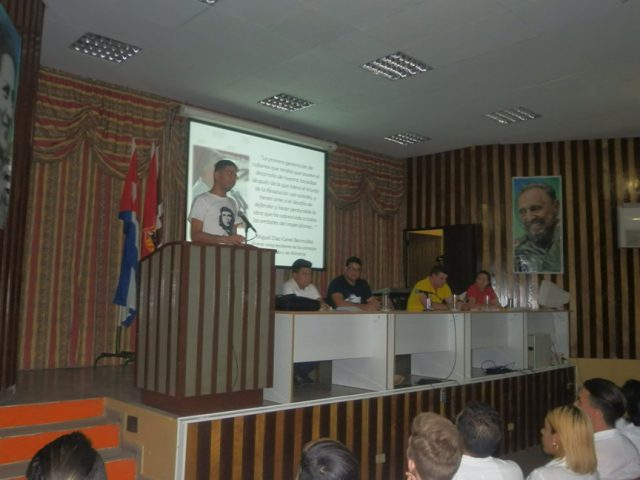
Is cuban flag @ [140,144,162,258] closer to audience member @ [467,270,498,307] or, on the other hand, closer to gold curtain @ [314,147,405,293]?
gold curtain @ [314,147,405,293]

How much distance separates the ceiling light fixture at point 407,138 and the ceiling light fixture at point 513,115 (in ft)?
3.84

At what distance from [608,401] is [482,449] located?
0.89m

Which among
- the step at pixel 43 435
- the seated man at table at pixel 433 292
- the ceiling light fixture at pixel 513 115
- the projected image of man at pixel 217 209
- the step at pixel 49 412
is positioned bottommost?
the step at pixel 43 435

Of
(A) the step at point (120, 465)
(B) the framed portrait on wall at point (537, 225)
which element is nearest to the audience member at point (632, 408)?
(A) the step at point (120, 465)

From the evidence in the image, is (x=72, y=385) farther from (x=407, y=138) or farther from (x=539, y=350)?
(x=407, y=138)

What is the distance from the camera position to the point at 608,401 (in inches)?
106

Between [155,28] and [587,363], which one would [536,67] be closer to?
[155,28]

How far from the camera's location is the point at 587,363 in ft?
23.6

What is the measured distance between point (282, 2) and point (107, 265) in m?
3.26

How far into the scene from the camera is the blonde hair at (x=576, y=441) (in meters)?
2.11

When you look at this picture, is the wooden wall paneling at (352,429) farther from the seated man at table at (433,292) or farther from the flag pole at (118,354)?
the flag pole at (118,354)

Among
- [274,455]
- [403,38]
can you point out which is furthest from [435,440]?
[403,38]

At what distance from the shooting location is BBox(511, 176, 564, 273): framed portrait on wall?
760cm

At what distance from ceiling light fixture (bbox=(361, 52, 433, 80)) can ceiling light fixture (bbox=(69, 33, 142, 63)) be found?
224 centimetres
